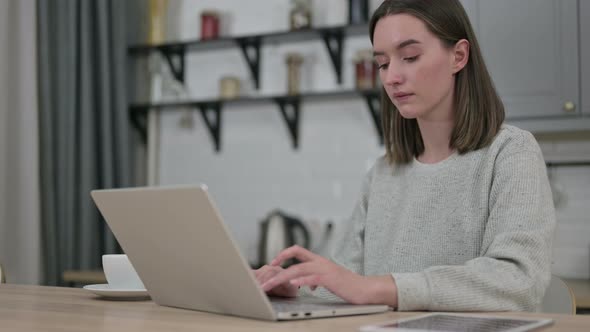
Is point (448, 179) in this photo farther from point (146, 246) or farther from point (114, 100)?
point (114, 100)

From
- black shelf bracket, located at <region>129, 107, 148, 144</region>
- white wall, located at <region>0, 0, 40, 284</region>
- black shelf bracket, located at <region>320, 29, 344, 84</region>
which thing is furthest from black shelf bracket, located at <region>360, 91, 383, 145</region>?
white wall, located at <region>0, 0, 40, 284</region>

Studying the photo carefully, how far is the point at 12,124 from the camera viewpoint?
10.3ft

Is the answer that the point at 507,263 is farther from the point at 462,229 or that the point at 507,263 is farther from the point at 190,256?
the point at 190,256

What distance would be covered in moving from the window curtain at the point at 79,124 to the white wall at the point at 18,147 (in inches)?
3.6

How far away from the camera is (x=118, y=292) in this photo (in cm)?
138

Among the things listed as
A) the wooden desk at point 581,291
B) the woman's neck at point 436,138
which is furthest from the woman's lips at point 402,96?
the wooden desk at point 581,291

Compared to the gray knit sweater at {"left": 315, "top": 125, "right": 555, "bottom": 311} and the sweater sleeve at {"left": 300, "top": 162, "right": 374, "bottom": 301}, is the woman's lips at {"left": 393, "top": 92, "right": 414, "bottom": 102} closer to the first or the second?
the gray knit sweater at {"left": 315, "top": 125, "right": 555, "bottom": 311}

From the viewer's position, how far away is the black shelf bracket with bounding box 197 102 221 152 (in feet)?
12.0

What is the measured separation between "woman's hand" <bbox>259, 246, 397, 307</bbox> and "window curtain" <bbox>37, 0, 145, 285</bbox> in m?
2.27

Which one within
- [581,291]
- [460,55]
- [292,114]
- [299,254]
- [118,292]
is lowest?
[581,291]

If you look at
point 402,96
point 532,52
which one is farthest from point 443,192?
point 532,52

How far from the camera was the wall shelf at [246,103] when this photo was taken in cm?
331

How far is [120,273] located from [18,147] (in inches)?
73.5

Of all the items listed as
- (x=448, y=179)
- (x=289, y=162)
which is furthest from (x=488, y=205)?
(x=289, y=162)
